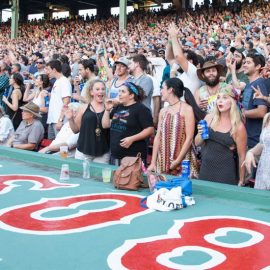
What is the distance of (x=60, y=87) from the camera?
636 centimetres

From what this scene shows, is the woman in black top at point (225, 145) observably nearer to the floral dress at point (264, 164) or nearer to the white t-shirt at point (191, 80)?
the floral dress at point (264, 164)

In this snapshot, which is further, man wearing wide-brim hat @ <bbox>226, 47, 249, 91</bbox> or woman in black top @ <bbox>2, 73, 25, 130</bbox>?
woman in black top @ <bbox>2, 73, 25, 130</bbox>

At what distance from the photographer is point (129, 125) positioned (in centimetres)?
450

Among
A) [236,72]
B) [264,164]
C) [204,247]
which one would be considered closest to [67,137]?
[236,72]

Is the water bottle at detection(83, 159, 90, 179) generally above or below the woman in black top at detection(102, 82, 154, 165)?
below

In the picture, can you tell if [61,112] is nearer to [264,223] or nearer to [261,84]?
[261,84]

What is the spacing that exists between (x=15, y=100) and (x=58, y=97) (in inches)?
47.5

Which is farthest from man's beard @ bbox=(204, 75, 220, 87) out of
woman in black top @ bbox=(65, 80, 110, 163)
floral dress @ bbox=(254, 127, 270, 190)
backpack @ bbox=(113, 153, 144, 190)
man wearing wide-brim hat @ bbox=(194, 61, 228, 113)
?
backpack @ bbox=(113, 153, 144, 190)

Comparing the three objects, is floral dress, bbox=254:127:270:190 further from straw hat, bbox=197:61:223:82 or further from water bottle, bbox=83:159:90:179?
water bottle, bbox=83:159:90:179

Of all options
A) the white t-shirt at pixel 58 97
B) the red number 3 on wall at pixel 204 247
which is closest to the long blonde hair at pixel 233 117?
the red number 3 on wall at pixel 204 247

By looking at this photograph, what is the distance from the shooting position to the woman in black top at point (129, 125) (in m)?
4.49

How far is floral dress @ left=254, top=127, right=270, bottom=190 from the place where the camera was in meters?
3.54

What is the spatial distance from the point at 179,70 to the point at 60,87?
1718 millimetres

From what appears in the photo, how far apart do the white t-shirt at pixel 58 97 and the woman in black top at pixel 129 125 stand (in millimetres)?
Result: 1903
